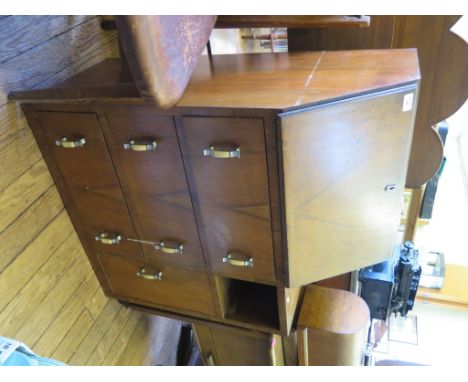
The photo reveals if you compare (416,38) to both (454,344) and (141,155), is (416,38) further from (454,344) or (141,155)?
(454,344)

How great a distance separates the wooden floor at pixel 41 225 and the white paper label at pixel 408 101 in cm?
88

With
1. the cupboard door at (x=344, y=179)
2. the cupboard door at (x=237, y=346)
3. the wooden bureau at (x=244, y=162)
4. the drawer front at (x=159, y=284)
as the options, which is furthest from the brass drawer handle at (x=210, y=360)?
the cupboard door at (x=344, y=179)

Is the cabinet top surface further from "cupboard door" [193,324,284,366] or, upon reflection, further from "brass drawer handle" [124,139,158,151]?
"cupboard door" [193,324,284,366]

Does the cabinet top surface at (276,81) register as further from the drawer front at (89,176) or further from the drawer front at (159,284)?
the drawer front at (159,284)

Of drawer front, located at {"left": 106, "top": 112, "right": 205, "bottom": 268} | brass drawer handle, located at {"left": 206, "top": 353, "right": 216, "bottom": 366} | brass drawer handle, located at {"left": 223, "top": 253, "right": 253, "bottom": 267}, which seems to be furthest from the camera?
brass drawer handle, located at {"left": 206, "top": 353, "right": 216, "bottom": 366}

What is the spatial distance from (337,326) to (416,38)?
93cm

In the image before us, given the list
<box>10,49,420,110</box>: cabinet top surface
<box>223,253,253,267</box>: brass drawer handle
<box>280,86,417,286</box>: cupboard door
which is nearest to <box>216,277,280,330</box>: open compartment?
<box>223,253,253,267</box>: brass drawer handle

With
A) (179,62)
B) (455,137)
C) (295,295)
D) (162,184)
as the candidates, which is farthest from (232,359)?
(455,137)

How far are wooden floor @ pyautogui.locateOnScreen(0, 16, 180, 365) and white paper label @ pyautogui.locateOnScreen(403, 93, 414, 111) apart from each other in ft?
2.90

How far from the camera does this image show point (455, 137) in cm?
288

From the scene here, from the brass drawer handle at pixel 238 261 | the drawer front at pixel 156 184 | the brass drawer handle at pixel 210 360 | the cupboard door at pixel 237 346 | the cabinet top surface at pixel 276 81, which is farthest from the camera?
the brass drawer handle at pixel 210 360

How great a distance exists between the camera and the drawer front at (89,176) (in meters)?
0.87

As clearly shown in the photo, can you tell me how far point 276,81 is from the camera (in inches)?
29.7

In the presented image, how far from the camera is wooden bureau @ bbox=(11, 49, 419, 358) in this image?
703 millimetres
